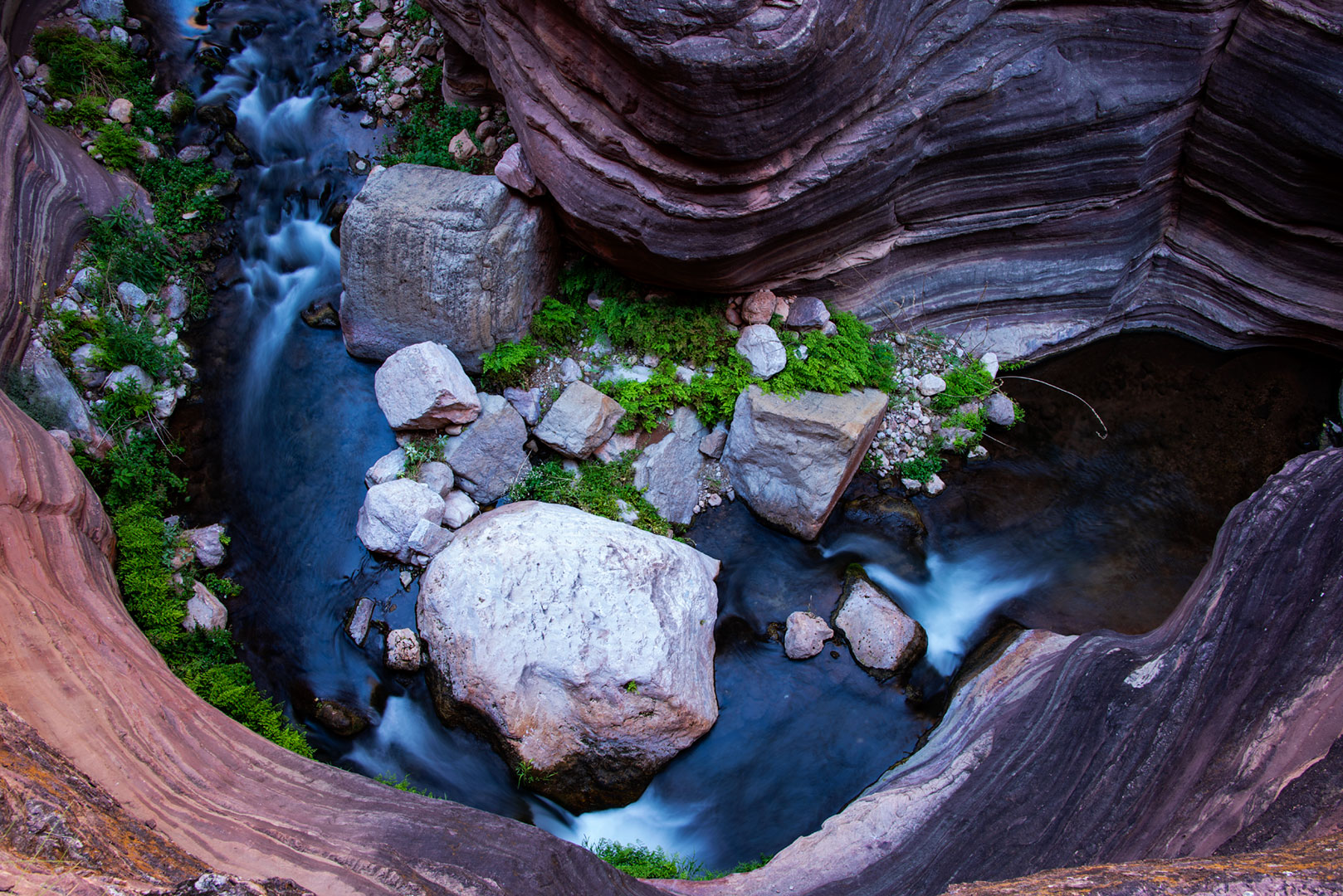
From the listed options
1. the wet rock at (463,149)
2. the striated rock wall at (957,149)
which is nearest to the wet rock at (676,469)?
the striated rock wall at (957,149)

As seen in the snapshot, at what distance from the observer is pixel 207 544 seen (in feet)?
20.6

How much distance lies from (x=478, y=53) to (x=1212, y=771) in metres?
8.36

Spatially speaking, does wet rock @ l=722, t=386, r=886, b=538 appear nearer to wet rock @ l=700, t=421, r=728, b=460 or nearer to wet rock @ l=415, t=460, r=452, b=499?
wet rock @ l=700, t=421, r=728, b=460

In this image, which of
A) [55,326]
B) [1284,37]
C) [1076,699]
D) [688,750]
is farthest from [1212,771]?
[55,326]

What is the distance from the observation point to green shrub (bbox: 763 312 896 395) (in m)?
6.96

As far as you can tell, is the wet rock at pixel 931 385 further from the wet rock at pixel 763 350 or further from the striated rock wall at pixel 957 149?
the wet rock at pixel 763 350

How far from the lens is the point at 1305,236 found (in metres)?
7.13

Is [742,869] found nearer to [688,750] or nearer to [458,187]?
[688,750]

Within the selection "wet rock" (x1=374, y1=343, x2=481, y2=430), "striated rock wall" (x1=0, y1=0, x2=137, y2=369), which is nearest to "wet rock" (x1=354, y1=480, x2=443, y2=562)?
"wet rock" (x1=374, y1=343, x2=481, y2=430)

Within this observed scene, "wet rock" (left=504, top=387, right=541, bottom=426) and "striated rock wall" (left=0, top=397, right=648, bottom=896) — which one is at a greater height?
"wet rock" (left=504, top=387, right=541, bottom=426)

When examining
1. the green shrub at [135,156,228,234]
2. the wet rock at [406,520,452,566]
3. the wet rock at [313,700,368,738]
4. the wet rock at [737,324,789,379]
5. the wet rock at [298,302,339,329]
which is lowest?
the wet rock at [313,700,368,738]

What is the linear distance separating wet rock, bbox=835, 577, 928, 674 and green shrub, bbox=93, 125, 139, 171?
8895 millimetres

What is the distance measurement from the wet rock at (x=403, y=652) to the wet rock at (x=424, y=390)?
199cm

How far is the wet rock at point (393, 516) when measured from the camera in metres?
6.34
